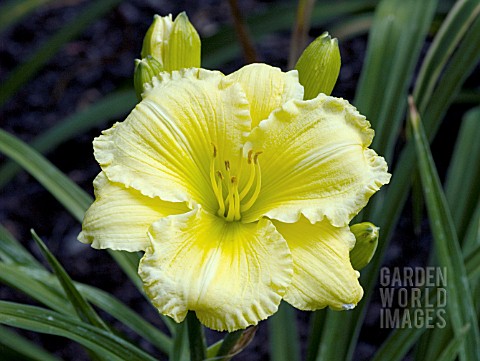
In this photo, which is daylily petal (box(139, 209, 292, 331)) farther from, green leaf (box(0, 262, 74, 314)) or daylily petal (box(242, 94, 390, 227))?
green leaf (box(0, 262, 74, 314))

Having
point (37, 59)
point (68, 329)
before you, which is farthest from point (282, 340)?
point (37, 59)

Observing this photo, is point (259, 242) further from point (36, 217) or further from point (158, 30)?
point (36, 217)

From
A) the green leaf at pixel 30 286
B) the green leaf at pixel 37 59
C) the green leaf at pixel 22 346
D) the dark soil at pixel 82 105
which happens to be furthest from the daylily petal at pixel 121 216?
the green leaf at pixel 37 59

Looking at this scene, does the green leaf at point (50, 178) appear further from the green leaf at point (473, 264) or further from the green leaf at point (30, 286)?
the green leaf at point (473, 264)

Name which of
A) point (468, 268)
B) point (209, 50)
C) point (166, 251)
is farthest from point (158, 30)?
point (209, 50)

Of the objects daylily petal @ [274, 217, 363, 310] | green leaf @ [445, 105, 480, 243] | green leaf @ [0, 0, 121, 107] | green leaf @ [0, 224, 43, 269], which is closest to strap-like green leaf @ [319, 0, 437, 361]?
green leaf @ [445, 105, 480, 243]

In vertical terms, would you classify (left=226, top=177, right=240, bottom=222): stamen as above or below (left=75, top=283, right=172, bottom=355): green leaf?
above

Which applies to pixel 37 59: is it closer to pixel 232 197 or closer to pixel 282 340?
pixel 282 340
